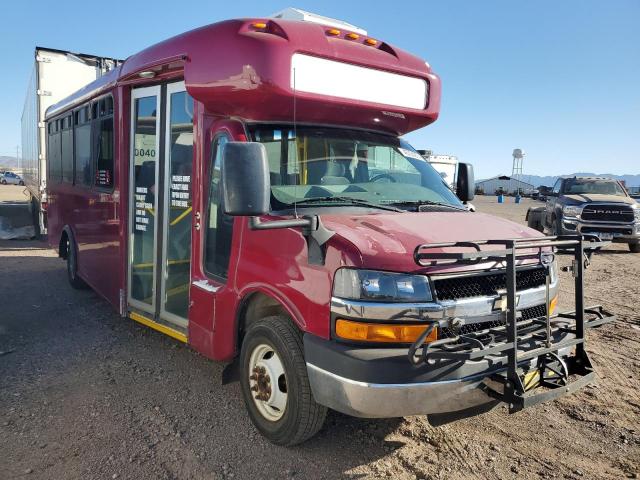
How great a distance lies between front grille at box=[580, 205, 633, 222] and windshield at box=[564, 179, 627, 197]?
1.19m

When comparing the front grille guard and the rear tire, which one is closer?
the front grille guard

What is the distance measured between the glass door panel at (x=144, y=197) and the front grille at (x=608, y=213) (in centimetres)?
1216

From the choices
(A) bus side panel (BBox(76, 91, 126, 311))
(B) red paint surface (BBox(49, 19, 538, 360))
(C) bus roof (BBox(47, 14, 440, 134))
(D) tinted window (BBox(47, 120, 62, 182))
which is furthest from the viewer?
(D) tinted window (BBox(47, 120, 62, 182))

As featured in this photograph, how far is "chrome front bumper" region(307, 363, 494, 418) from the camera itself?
280 cm

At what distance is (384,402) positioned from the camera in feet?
9.25

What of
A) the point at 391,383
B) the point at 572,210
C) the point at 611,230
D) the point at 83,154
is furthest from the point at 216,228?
the point at 611,230

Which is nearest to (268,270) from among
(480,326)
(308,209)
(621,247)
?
(308,209)

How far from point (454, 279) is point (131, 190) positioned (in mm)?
3864

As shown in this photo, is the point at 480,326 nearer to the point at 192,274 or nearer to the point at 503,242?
the point at 503,242

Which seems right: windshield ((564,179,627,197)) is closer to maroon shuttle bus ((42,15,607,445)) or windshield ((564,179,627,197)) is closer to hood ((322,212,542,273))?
maroon shuttle bus ((42,15,607,445))

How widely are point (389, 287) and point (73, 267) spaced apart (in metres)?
6.43

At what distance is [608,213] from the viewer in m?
13.6

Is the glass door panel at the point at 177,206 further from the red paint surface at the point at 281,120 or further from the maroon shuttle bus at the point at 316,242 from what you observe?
the red paint surface at the point at 281,120

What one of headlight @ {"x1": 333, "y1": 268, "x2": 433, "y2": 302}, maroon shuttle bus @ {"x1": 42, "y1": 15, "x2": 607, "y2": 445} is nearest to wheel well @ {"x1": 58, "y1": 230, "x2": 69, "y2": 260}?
maroon shuttle bus @ {"x1": 42, "y1": 15, "x2": 607, "y2": 445}
